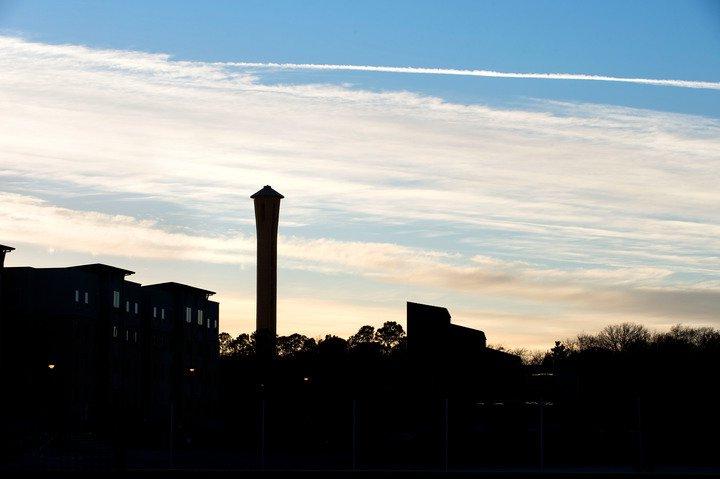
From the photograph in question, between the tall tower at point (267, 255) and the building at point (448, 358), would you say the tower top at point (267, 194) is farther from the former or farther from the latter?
the building at point (448, 358)

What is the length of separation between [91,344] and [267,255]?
148 feet

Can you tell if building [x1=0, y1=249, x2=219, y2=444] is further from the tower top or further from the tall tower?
the tower top

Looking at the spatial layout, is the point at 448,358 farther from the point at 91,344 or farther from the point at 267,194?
the point at 267,194

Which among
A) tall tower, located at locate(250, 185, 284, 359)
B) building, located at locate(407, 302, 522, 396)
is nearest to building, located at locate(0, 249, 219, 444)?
tall tower, located at locate(250, 185, 284, 359)

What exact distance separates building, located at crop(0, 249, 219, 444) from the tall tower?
1863 cm

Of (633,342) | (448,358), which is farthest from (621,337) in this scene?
(448,358)

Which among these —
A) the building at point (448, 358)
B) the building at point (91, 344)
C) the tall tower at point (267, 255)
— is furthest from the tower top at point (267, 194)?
the building at point (448, 358)

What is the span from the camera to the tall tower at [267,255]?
487ft

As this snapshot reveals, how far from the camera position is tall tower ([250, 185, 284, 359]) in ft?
487

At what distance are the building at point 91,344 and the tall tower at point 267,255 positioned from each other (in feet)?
61.1

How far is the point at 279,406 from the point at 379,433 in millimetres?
18944

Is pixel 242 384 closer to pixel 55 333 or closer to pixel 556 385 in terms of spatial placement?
pixel 55 333

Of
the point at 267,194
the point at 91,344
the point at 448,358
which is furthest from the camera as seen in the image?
the point at 267,194

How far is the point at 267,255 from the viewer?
5974 inches
